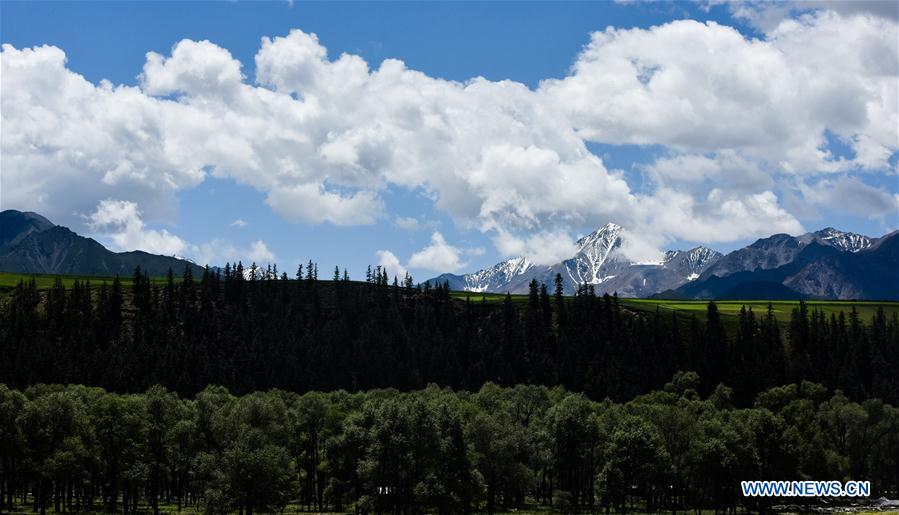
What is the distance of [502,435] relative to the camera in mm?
146125

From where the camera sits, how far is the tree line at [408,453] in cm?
13050

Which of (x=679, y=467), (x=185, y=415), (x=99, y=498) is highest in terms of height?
(x=185, y=415)

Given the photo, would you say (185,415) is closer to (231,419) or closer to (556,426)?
(231,419)

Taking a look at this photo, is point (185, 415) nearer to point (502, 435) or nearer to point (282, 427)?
point (282, 427)

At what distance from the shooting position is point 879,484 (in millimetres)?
170875

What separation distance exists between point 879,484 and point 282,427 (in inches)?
4769

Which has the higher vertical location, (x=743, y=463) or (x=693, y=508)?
(x=743, y=463)

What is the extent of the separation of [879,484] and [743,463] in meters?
46.3

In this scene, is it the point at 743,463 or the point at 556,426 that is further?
the point at 556,426

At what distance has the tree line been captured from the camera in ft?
428

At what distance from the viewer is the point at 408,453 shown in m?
131

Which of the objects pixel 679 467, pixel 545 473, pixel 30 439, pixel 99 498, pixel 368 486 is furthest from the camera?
pixel 99 498

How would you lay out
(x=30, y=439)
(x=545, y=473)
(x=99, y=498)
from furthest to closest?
(x=99, y=498)
(x=545, y=473)
(x=30, y=439)

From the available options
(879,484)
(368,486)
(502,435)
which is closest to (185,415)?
(368,486)
